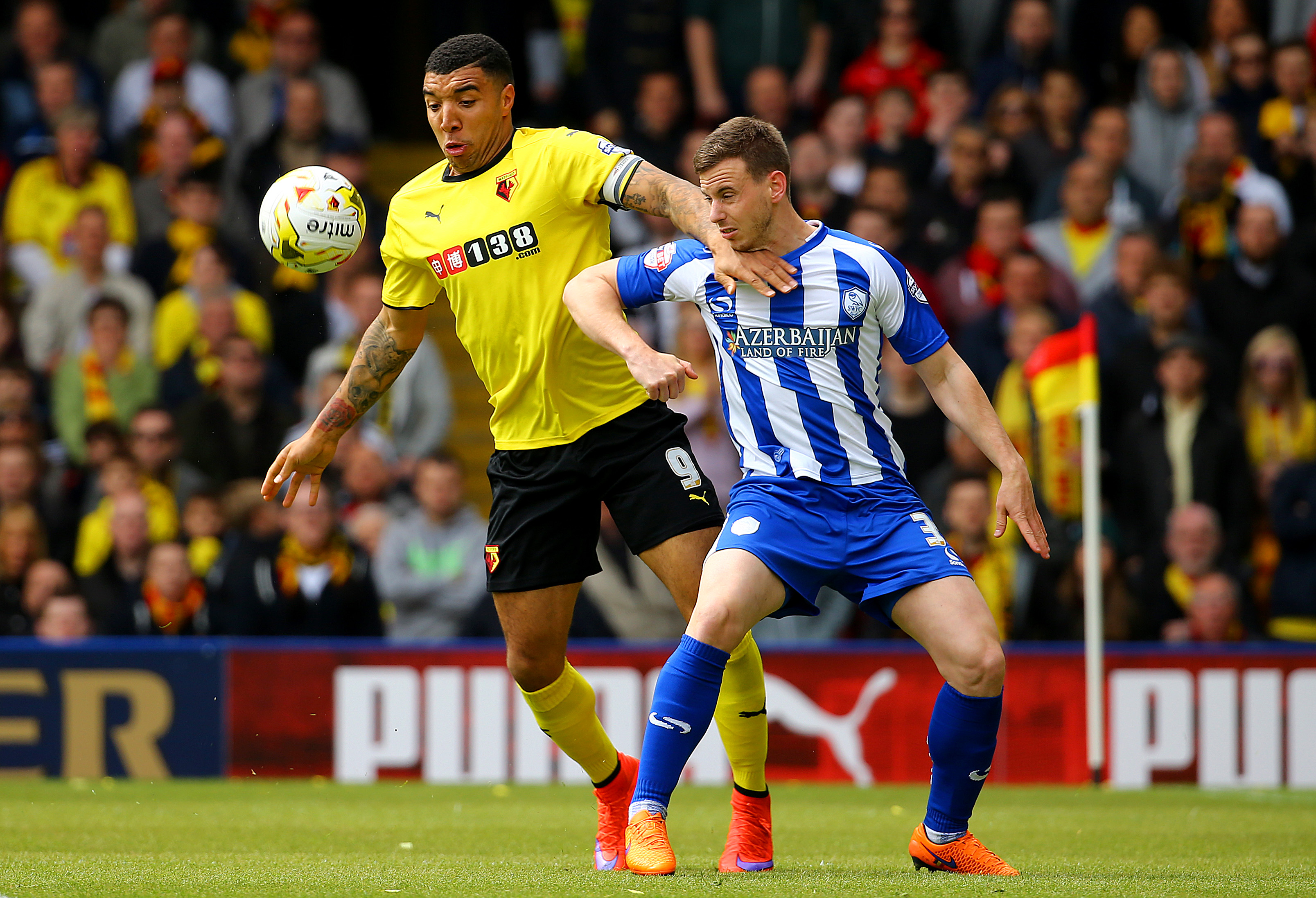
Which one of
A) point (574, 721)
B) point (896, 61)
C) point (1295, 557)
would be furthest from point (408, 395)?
point (574, 721)

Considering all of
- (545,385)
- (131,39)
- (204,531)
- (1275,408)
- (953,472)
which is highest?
(131,39)

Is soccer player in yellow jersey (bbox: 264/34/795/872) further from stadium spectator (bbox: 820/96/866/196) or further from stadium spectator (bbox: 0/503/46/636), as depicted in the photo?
stadium spectator (bbox: 820/96/866/196)

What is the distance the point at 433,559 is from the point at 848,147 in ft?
14.8

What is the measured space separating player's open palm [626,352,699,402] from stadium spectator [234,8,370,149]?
8889 millimetres

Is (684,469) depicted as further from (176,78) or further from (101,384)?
(176,78)

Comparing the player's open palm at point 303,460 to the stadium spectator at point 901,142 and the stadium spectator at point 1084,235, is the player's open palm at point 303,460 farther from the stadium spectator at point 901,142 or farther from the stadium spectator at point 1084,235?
the stadium spectator at point 901,142

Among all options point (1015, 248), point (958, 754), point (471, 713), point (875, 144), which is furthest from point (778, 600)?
point (875, 144)

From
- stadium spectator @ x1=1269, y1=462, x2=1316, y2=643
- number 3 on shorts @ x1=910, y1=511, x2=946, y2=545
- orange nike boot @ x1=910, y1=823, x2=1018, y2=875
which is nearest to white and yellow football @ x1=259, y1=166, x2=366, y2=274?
number 3 on shorts @ x1=910, y1=511, x2=946, y2=545

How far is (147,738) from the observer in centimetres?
1025

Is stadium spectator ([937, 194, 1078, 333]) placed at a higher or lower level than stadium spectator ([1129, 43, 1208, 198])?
lower

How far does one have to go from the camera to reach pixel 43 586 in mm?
10641

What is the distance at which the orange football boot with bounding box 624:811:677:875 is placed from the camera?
5.03 meters

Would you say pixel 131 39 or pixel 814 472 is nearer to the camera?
pixel 814 472

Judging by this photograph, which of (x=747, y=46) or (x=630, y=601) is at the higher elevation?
(x=747, y=46)
